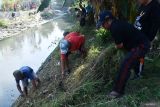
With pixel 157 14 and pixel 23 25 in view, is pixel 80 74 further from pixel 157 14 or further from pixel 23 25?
pixel 23 25

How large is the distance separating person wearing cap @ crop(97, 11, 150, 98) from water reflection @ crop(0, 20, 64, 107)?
10.1m

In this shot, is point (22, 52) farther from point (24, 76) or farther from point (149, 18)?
point (149, 18)

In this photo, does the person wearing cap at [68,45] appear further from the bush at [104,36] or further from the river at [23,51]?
the river at [23,51]

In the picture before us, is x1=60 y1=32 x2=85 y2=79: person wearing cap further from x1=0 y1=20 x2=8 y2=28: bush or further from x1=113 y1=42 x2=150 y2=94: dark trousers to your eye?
x1=0 y1=20 x2=8 y2=28: bush

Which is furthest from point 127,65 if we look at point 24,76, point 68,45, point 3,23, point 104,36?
point 3,23

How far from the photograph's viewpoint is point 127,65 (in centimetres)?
552

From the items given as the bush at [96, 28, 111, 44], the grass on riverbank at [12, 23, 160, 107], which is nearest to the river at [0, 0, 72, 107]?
the bush at [96, 28, 111, 44]

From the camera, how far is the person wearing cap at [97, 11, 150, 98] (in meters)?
5.51

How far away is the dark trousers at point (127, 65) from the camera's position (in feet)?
18.1

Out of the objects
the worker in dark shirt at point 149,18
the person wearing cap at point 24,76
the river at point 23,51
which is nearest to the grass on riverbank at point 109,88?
the worker in dark shirt at point 149,18

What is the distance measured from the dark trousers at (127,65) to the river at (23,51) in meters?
9.93

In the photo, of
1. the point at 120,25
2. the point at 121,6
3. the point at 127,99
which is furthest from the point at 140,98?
the point at 121,6

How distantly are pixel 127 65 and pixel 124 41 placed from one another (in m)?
0.38

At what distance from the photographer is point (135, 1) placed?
793 cm
